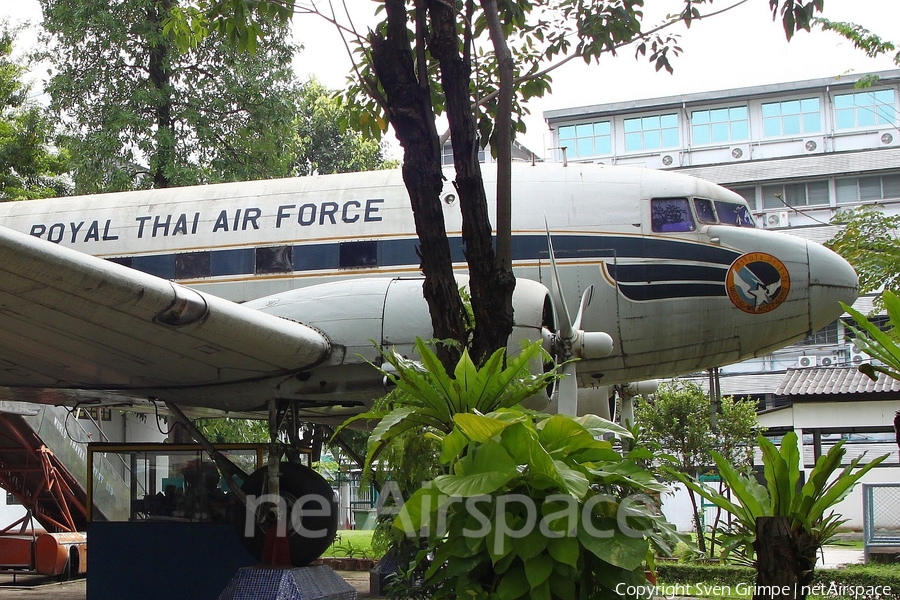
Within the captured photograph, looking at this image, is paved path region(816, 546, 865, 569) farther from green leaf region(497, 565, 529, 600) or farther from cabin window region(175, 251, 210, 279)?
green leaf region(497, 565, 529, 600)

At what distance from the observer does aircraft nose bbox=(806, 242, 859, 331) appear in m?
9.43

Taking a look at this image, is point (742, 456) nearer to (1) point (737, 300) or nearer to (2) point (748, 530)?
(1) point (737, 300)

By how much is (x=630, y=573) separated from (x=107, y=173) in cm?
1676

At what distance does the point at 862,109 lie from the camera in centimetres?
3534

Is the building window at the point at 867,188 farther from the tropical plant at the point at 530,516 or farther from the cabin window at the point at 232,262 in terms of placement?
the tropical plant at the point at 530,516

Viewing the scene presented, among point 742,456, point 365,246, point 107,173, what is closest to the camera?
point 365,246

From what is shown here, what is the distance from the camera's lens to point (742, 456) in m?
16.7

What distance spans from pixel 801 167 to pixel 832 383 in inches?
559

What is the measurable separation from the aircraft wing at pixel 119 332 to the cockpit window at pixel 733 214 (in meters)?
4.90

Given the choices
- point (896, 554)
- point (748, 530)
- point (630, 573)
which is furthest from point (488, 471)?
point (896, 554)

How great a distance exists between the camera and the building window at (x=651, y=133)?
37.6m

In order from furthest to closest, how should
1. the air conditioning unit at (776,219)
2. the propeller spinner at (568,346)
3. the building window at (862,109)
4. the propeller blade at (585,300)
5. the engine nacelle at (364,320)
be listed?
the building window at (862,109)
the air conditioning unit at (776,219)
the propeller blade at (585,300)
the propeller spinner at (568,346)
the engine nacelle at (364,320)

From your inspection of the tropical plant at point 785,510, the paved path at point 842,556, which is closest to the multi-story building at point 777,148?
the paved path at point 842,556

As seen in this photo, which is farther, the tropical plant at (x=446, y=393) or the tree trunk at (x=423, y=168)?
the tree trunk at (x=423, y=168)
